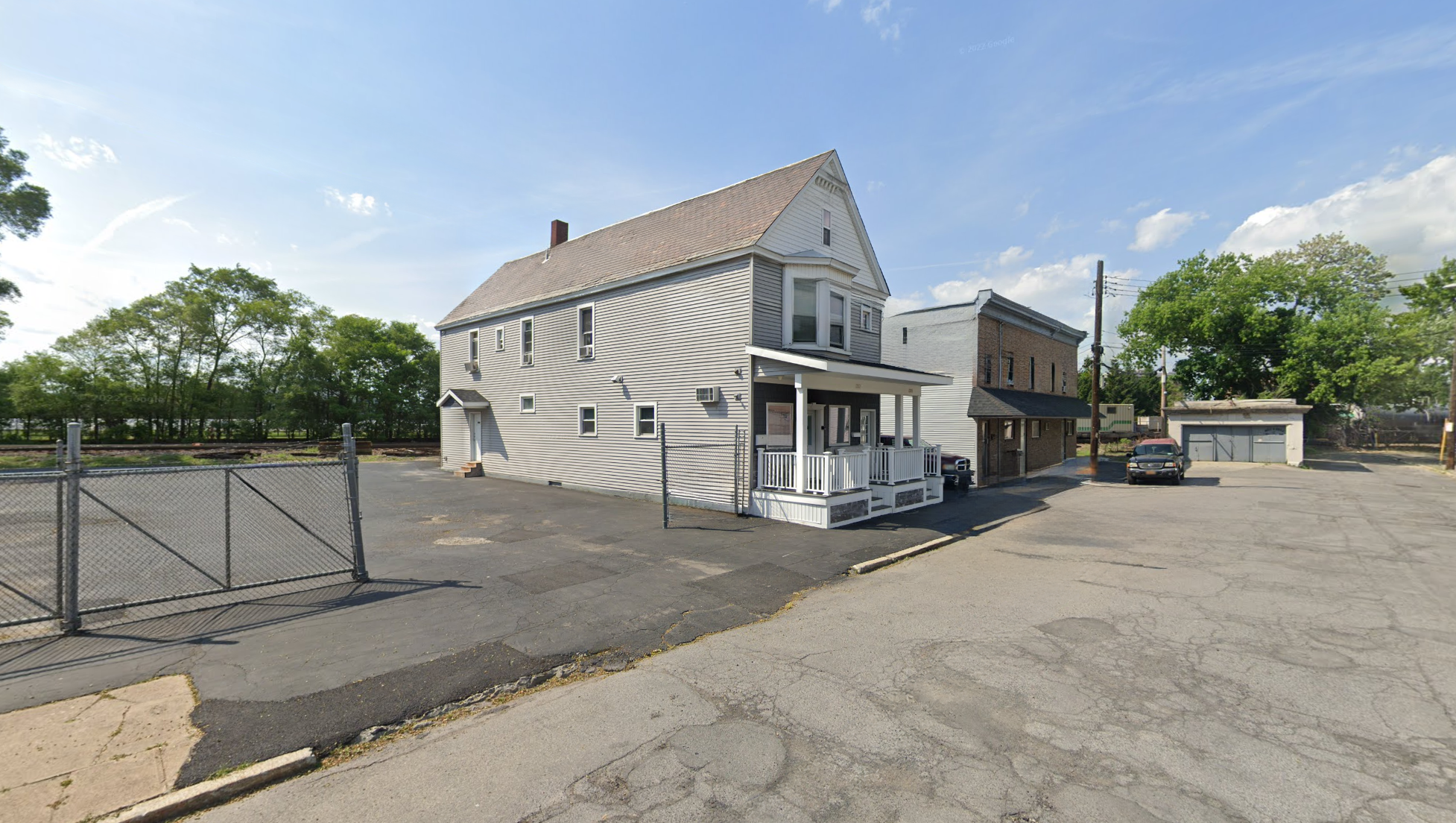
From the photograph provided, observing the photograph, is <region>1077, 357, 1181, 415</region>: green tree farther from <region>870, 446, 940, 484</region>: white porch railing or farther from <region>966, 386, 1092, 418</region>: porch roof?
<region>870, 446, 940, 484</region>: white porch railing

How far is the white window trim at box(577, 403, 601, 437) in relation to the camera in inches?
699

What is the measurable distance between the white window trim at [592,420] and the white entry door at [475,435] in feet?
23.8

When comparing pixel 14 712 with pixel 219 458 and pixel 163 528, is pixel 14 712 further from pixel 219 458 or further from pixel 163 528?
pixel 219 458

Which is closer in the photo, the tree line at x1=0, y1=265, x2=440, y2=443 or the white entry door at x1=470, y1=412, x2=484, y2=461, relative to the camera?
the white entry door at x1=470, y1=412, x2=484, y2=461

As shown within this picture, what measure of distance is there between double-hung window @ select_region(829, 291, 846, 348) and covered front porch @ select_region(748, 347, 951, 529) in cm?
120

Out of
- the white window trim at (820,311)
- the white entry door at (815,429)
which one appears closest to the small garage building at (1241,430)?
the white window trim at (820,311)

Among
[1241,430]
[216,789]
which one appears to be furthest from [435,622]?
[1241,430]

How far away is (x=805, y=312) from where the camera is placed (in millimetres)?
15055

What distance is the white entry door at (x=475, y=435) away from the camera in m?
23.4

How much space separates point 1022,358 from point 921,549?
62.4 ft

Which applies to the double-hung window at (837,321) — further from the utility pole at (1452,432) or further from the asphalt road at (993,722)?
the utility pole at (1452,432)

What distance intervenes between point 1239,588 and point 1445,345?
148ft

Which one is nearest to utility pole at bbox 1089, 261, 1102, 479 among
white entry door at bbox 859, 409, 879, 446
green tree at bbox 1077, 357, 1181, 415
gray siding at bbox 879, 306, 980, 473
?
gray siding at bbox 879, 306, 980, 473

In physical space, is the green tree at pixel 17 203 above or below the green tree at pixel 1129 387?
above
